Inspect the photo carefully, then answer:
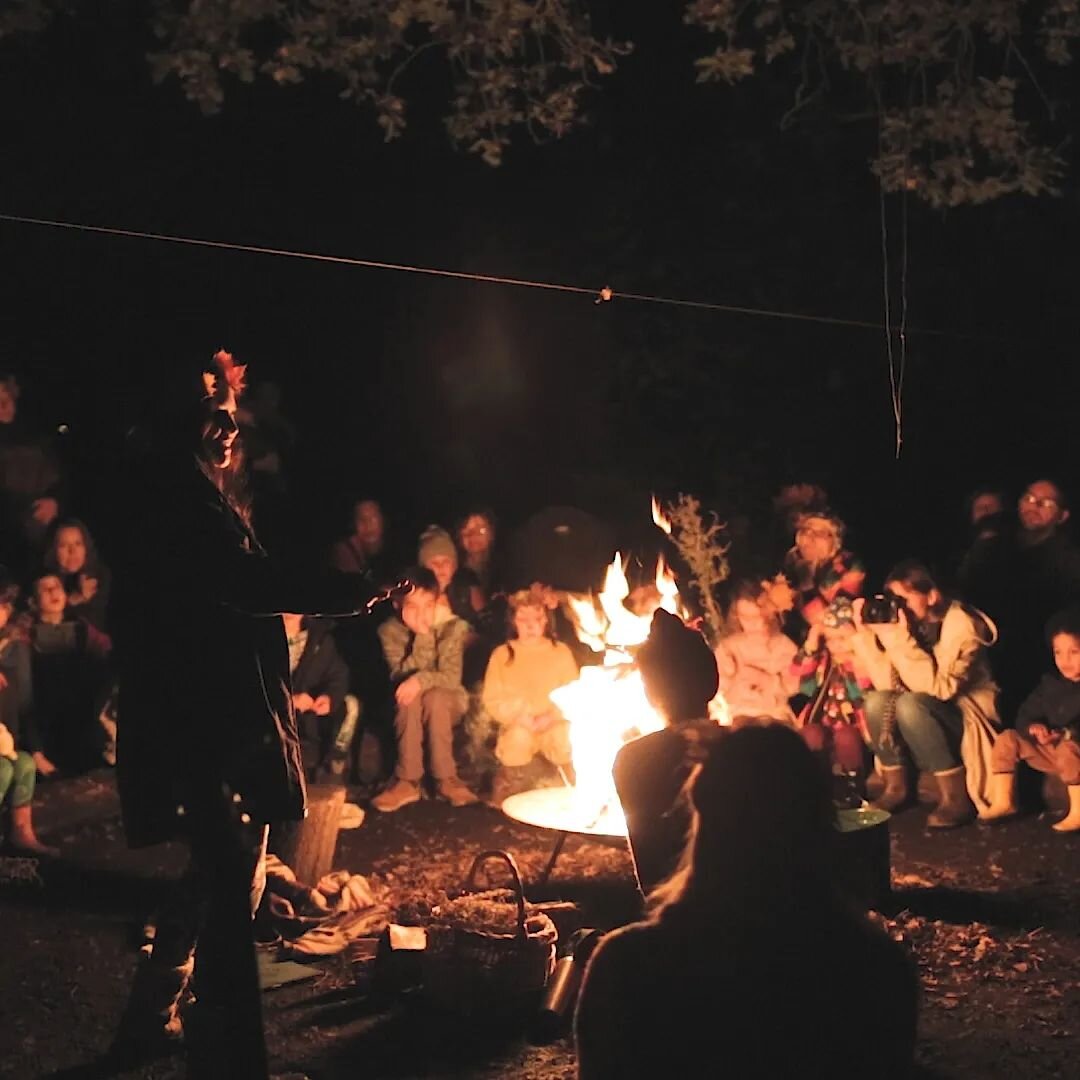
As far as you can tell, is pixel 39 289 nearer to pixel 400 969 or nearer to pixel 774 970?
pixel 400 969

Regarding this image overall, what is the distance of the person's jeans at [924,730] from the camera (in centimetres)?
787

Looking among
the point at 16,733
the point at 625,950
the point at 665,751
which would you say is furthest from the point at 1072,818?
the point at 625,950

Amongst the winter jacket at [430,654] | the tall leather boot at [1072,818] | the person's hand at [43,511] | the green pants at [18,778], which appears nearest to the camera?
the green pants at [18,778]

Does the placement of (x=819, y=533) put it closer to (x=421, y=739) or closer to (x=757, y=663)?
(x=757, y=663)

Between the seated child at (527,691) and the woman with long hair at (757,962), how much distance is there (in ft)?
19.7

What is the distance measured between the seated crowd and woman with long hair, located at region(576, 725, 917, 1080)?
5480 millimetres

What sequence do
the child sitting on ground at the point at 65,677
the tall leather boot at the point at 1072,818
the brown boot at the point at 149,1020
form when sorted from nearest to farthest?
the brown boot at the point at 149,1020, the tall leather boot at the point at 1072,818, the child sitting on ground at the point at 65,677

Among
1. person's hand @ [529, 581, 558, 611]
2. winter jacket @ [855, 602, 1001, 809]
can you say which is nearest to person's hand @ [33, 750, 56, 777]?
person's hand @ [529, 581, 558, 611]

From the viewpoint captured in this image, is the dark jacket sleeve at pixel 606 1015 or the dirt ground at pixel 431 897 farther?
the dirt ground at pixel 431 897

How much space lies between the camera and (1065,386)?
13.2 metres

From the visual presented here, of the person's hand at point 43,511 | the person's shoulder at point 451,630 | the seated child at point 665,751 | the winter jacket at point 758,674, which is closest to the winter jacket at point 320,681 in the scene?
the person's shoulder at point 451,630

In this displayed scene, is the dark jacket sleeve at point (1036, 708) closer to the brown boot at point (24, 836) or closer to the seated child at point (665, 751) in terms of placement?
the seated child at point (665, 751)

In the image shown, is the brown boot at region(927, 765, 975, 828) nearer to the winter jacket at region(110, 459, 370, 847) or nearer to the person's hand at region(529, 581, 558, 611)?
the person's hand at region(529, 581, 558, 611)

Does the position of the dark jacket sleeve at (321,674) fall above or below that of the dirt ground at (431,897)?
above
